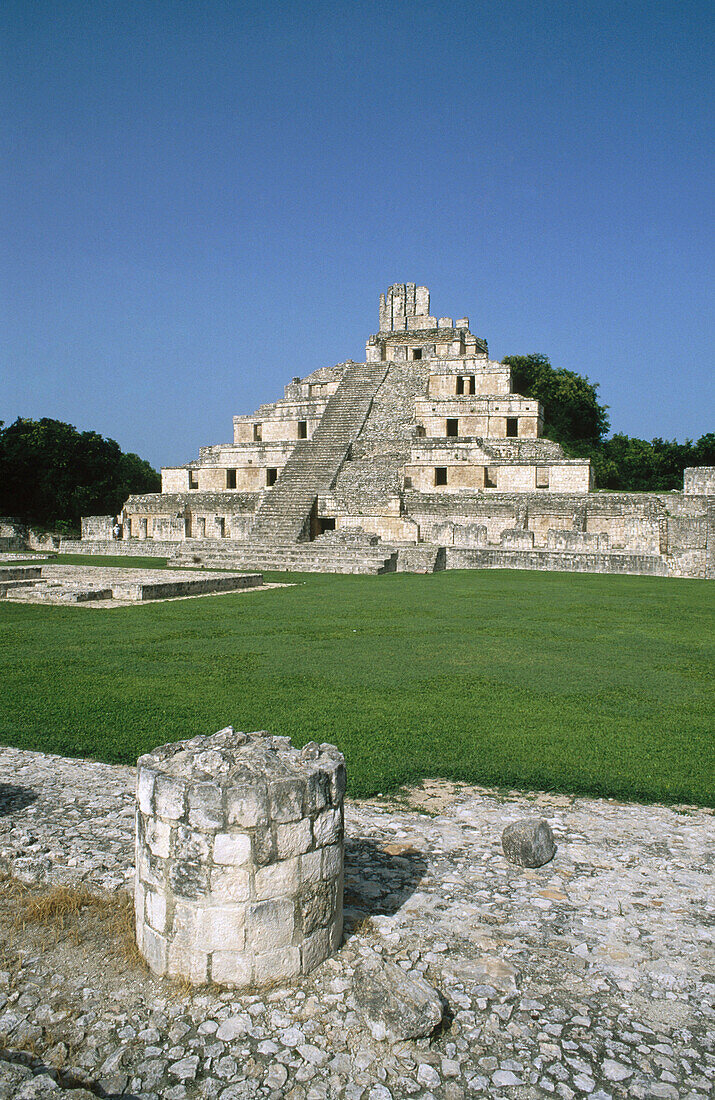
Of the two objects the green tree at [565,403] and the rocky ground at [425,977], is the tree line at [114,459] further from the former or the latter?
the rocky ground at [425,977]

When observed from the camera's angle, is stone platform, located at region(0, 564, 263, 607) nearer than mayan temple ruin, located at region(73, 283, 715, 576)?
Yes

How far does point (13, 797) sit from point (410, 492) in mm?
23675

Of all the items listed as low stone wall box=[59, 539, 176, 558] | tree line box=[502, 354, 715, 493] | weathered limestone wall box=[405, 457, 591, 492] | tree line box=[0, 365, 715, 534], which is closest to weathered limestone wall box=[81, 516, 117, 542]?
low stone wall box=[59, 539, 176, 558]

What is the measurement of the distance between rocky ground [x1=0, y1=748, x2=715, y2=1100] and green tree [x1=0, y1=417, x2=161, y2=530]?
39397 millimetres

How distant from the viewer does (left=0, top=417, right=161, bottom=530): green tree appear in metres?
42.3

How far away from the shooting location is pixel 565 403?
4850 cm

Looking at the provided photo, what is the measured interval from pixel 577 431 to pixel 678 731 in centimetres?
4659

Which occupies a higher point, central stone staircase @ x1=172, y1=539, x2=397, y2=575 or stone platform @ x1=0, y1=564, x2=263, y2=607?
central stone staircase @ x1=172, y1=539, x2=397, y2=575

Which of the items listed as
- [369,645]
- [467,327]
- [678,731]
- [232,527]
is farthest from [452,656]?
[467,327]

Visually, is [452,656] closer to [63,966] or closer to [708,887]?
[708,887]

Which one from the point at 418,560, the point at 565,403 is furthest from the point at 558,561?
the point at 565,403

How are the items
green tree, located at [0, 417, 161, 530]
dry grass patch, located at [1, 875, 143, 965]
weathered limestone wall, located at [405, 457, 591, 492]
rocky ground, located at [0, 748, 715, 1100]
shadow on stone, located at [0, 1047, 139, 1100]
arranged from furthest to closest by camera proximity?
1. green tree, located at [0, 417, 161, 530]
2. weathered limestone wall, located at [405, 457, 591, 492]
3. dry grass patch, located at [1, 875, 143, 965]
4. rocky ground, located at [0, 748, 715, 1100]
5. shadow on stone, located at [0, 1047, 139, 1100]

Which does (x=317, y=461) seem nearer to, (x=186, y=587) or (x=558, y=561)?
(x=558, y=561)

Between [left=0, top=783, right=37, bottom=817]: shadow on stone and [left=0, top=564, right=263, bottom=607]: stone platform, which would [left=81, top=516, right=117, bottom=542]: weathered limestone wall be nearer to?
[left=0, top=564, right=263, bottom=607]: stone platform
